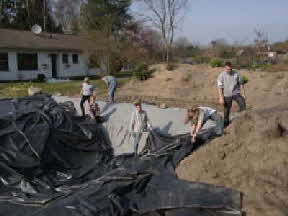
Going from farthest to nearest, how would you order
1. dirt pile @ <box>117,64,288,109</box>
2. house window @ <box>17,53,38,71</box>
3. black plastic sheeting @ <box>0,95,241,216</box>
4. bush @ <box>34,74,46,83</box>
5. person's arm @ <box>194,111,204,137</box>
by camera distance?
1. house window @ <box>17,53,38,71</box>
2. bush @ <box>34,74,46,83</box>
3. dirt pile @ <box>117,64,288,109</box>
4. person's arm @ <box>194,111,204,137</box>
5. black plastic sheeting @ <box>0,95,241,216</box>

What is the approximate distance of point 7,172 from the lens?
8.12m

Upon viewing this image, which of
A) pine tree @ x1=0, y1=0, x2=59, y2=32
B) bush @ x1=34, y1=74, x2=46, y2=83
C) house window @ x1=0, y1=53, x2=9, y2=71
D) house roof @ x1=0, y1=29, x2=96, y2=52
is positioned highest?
pine tree @ x1=0, y1=0, x2=59, y2=32

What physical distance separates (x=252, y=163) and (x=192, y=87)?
13013 millimetres

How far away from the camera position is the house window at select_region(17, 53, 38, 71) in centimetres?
2559

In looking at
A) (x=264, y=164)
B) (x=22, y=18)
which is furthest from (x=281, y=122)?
(x=22, y=18)

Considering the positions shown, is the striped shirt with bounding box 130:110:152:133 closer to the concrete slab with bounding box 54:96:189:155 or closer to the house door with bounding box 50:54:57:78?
the concrete slab with bounding box 54:96:189:155

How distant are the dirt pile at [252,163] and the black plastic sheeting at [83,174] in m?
0.25

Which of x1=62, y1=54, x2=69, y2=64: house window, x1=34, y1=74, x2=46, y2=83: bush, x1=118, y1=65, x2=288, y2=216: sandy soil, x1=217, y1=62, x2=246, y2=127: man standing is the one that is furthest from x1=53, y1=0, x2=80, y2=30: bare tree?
x1=118, y1=65, x2=288, y2=216: sandy soil

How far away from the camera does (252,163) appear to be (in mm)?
5793

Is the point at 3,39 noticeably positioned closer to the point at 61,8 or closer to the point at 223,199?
the point at 223,199

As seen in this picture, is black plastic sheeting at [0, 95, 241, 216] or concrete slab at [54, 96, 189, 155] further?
concrete slab at [54, 96, 189, 155]

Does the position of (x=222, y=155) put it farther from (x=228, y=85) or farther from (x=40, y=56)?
(x=40, y=56)

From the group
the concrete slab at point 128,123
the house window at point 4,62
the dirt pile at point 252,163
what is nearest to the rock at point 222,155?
the dirt pile at point 252,163

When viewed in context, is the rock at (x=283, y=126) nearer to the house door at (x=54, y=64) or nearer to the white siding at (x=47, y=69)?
the white siding at (x=47, y=69)
